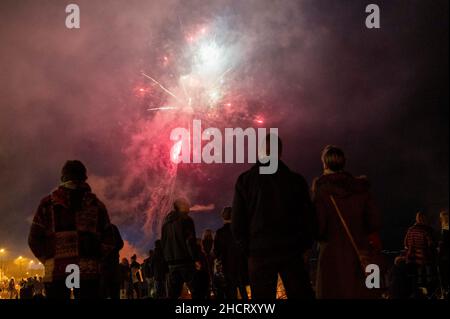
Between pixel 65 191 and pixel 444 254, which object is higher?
pixel 65 191

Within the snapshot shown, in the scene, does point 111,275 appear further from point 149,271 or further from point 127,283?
point 127,283

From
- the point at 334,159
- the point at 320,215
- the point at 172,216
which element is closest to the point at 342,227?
the point at 320,215

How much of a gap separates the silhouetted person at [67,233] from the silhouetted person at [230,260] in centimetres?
393

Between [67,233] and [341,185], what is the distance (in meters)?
2.67

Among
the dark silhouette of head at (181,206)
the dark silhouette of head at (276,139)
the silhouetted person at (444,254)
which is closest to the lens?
the dark silhouette of head at (276,139)

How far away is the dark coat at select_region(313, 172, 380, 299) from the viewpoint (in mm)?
5945

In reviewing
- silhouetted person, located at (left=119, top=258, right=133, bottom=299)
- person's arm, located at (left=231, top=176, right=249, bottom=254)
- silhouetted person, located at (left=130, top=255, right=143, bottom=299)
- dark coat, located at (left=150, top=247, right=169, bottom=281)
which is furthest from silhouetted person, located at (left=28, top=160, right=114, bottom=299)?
silhouetted person, located at (left=130, top=255, right=143, bottom=299)

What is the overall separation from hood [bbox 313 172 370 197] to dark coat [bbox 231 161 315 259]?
0.25m

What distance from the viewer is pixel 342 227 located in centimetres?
596

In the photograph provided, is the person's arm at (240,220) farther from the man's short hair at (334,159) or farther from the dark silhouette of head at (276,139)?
the man's short hair at (334,159)

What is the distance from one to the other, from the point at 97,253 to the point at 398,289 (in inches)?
240

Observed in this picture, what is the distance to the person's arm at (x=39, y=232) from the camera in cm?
586

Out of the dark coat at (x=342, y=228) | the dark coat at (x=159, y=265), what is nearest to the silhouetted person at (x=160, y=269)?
the dark coat at (x=159, y=265)
